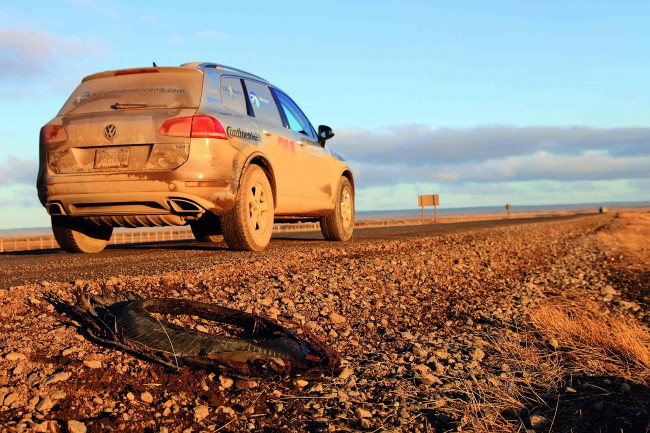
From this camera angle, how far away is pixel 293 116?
29.4ft

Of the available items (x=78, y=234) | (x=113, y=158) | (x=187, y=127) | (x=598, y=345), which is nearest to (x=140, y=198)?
(x=113, y=158)

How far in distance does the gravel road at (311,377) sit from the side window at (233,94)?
5.49ft

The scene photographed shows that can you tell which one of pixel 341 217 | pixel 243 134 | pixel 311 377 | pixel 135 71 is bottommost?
pixel 311 377

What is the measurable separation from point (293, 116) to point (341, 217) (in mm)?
1946

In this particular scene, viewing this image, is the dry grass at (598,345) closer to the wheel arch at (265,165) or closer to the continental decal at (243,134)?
the wheel arch at (265,165)

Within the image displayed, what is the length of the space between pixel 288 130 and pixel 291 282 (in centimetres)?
308

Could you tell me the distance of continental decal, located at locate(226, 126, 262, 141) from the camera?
6.78 meters

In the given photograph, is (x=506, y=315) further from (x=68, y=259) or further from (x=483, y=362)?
(x=68, y=259)

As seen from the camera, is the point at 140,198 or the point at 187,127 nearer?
the point at 187,127

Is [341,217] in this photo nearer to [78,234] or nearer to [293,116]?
[293,116]

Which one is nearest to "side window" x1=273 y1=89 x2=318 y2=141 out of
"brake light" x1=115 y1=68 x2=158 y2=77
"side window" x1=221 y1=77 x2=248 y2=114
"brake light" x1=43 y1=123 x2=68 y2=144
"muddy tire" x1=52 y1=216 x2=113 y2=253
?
"side window" x1=221 y1=77 x2=248 y2=114

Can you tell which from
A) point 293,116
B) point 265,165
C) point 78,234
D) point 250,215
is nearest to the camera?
point 250,215

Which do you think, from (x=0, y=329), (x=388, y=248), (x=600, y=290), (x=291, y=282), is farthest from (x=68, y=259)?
(x=600, y=290)

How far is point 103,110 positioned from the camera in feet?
22.1
